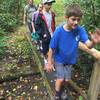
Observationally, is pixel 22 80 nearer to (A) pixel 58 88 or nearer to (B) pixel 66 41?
(A) pixel 58 88

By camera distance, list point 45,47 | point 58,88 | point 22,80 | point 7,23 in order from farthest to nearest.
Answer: point 7,23
point 22,80
point 45,47
point 58,88

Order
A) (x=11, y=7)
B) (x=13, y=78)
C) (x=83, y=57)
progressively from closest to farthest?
(x=83, y=57), (x=13, y=78), (x=11, y=7)

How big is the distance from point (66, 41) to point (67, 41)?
17mm

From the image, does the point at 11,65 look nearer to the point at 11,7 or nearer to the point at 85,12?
the point at 85,12

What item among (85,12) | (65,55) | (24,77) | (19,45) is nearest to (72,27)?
(65,55)

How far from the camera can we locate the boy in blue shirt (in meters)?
4.39

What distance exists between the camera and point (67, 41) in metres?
4.62

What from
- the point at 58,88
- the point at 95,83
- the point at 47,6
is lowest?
the point at 58,88

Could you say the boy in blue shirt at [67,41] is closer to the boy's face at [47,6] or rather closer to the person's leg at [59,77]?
the person's leg at [59,77]

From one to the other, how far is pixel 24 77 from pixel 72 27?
3325 millimetres

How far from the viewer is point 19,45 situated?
32.9 feet

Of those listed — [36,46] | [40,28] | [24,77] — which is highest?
[40,28]

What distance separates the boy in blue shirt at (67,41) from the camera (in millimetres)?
4395

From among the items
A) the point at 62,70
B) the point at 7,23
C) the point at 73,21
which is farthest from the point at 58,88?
the point at 7,23
